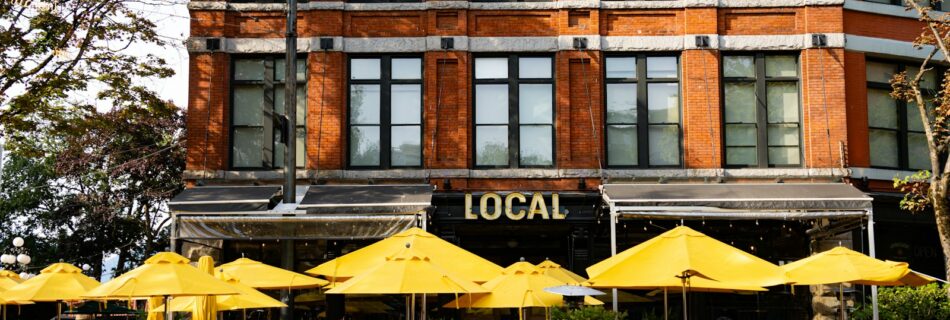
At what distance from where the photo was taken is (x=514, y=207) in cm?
2075

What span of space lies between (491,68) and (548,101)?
4.43ft

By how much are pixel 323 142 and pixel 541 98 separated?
452 centimetres

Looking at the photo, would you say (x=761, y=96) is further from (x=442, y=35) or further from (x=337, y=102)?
(x=337, y=102)

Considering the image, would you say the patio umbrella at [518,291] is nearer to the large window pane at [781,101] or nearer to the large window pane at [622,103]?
the large window pane at [622,103]

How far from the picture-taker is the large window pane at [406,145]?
2188 cm

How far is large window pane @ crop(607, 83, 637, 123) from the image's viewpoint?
21938 millimetres

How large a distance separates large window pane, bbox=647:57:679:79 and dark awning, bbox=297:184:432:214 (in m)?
5.21

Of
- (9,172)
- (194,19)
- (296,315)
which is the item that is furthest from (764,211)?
(9,172)

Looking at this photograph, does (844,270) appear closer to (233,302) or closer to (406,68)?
(233,302)

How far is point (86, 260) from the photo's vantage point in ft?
153

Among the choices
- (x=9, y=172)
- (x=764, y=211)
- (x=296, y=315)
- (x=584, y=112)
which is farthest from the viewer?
(x=9, y=172)

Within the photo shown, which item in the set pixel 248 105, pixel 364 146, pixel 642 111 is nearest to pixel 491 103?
pixel 364 146

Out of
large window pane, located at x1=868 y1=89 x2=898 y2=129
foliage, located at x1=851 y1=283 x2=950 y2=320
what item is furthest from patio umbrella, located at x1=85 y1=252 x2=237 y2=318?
large window pane, located at x1=868 y1=89 x2=898 y2=129

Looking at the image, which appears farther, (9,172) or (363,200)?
(9,172)
